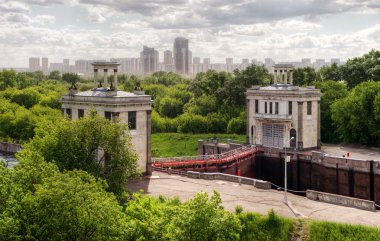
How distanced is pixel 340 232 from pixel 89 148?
68.1ft

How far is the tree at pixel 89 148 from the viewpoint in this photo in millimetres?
40969

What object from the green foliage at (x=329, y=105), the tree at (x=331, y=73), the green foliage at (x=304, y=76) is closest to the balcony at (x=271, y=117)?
Result: the green foliage at (x=329, y=105)

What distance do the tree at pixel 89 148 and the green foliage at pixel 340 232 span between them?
15539 millimetres

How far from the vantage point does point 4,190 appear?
29.4m

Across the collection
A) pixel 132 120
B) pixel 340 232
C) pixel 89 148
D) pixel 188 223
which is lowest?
pixel 340 232

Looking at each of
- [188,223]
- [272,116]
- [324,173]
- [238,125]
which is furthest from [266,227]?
[238,125]

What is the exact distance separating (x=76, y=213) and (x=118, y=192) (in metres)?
12.2

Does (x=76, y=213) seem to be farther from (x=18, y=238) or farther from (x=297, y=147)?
(x=297, y=147)

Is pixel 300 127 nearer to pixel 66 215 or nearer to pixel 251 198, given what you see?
pixel 251 198

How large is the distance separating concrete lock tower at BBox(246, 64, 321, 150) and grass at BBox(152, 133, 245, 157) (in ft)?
49.8

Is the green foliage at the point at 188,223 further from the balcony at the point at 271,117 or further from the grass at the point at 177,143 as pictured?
the grass at the point at 177,143

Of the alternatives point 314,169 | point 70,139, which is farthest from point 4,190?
point 314,169

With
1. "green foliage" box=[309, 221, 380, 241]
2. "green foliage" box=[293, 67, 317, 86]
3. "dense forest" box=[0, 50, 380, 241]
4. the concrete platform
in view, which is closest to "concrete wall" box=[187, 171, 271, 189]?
"dense forest" box=[0, 50, 380, 241]

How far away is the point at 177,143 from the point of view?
100m
